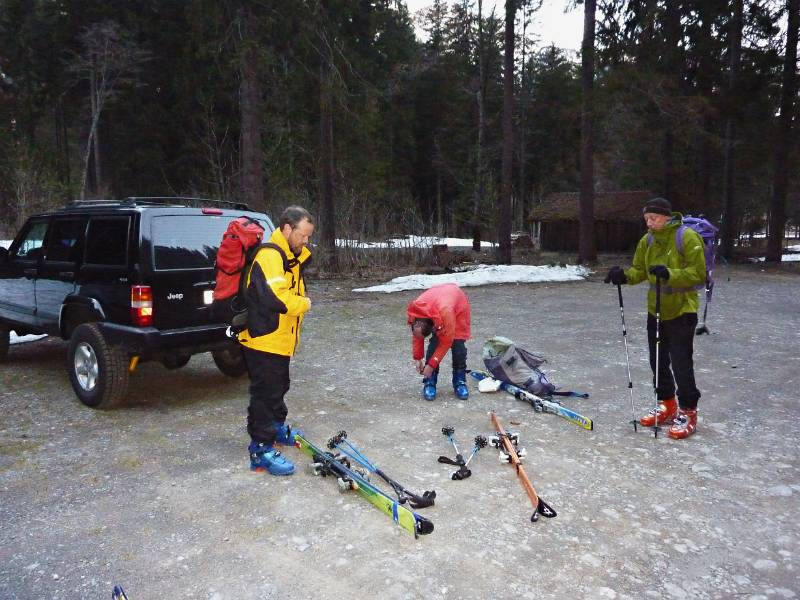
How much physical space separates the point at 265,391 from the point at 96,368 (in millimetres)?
2340

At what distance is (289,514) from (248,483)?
1.99 feet

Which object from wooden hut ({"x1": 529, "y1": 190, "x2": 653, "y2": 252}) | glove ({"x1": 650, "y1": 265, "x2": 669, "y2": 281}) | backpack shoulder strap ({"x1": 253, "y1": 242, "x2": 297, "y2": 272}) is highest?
wooden hut ({"x1": 529, "y1": 190, "x2": 653, "y2": 252})

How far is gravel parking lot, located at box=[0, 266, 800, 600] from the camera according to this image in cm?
308

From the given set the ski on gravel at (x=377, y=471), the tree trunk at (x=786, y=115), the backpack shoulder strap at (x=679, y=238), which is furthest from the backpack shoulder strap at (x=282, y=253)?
the tree trunk at (x=786, y=115)

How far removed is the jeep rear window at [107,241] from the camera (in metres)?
5.45

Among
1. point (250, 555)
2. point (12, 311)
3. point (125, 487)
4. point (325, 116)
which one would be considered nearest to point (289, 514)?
point (250, 555)

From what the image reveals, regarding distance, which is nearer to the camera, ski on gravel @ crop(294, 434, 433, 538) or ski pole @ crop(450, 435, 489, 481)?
ski on gravel @ crop(294, 434, 433, 538)

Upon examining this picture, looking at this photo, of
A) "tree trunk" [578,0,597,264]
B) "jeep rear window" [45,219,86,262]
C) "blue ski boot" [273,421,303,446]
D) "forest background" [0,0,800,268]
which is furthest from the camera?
"tree trunk" [578,0,597,264]

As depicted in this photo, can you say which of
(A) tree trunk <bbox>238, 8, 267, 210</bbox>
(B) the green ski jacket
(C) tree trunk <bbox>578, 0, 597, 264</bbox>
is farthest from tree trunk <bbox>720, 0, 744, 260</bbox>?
(B) the green ski jacket

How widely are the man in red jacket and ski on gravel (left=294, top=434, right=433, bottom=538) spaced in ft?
5.32

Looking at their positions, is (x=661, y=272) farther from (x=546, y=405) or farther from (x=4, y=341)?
(x=4, y=341)

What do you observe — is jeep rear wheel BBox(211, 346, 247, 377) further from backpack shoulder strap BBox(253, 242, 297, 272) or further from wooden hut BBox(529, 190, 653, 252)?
wooden hut BBox(529, 190, 653, 252)

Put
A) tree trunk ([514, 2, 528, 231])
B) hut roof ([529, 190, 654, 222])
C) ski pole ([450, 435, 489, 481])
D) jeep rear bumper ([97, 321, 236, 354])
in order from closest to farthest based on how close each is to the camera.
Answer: ski pole ([450, 435, 489, 481])
jeep rear bumper ([97, 321, 236, 354])
hut roof ([529, 190, 654, 222])
tree trunk ([514, 2, 528, 231])

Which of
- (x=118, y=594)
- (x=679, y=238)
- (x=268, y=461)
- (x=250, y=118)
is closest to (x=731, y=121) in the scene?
(x=250, y=118)
